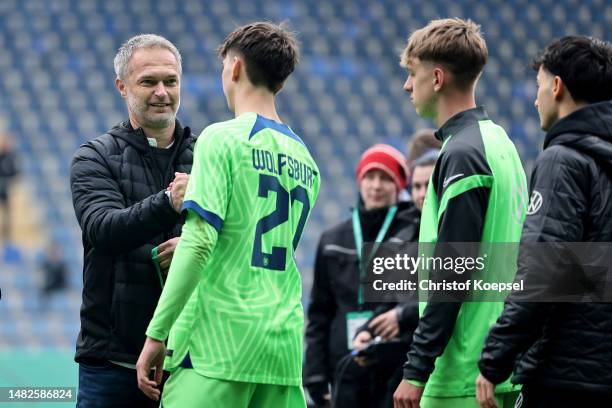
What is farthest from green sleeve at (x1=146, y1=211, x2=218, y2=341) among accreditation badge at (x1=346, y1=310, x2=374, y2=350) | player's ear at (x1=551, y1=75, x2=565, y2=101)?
accreditation badge at (x1=346, y1=310, x2=374, y2=350)

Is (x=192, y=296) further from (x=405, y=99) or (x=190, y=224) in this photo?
(x=405, y=99)

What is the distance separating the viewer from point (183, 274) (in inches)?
112

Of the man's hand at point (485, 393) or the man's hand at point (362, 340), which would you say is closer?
the man's hand at point (485, 393)

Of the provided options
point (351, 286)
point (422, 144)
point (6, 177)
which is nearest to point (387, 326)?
point (351, 286)

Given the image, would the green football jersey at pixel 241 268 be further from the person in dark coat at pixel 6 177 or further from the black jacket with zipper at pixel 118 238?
the person in dark coat at pixel 6 177

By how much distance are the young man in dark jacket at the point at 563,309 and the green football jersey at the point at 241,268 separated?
2.01 ft

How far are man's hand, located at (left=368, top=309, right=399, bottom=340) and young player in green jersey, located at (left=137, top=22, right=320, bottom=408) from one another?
135cm

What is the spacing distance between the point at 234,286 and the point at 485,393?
2.56ft

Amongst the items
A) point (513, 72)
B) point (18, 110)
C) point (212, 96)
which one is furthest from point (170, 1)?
point (513, 72)

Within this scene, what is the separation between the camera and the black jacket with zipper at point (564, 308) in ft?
9.43

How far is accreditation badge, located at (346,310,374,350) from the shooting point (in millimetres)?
4617

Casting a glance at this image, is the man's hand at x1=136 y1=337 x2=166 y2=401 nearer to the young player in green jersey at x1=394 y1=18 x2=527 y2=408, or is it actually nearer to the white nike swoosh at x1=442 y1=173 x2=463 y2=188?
the young player in green jersey at x1=394 y1=18 x2=527 y2=408

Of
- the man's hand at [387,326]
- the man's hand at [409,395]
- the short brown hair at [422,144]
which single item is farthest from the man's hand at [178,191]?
the short brown hair at [422,144]

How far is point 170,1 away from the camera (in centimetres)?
1481
